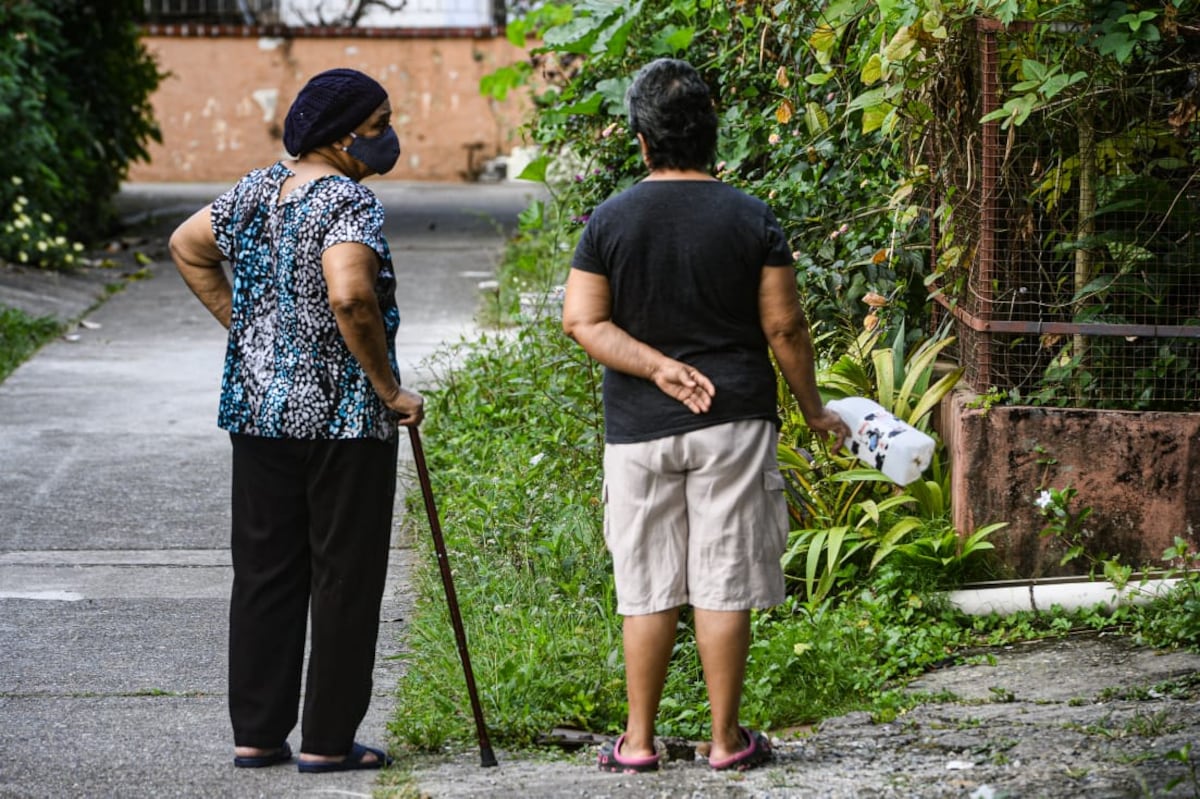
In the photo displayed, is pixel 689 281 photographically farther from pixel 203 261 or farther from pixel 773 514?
pixel 203 261

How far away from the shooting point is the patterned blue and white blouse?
12.1 ft

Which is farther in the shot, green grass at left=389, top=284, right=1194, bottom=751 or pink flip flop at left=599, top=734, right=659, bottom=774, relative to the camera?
green grass at left=389, top=284, right=1194, bottom=751

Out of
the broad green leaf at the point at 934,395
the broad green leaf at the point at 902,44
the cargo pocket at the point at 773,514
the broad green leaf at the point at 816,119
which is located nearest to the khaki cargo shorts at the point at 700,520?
the cargo pocket at the point at 773,514

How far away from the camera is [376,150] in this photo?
151 inches

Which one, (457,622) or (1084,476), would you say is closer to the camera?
(457,622)

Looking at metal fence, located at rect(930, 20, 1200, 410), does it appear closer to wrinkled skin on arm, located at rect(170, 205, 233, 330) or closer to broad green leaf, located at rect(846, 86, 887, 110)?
broad green leaf, located at rect(846, 86, 887, 110)

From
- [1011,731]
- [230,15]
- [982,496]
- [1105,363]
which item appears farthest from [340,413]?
[230,15]

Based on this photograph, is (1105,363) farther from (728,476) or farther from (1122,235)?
(728,476)

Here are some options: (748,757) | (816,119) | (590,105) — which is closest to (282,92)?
(590,105)

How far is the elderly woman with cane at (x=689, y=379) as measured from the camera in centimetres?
362

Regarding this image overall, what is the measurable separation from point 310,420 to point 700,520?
95 centimetres

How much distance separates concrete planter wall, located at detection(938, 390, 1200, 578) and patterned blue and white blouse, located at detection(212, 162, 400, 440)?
2.04 metres

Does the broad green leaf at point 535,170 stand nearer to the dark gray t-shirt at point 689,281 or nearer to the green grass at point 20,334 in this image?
the green grass at point 20,334

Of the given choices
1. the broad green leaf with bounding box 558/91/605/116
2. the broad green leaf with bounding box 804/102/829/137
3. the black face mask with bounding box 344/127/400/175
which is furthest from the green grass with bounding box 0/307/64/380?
the black face mask with bounding box 344/127/400/175
